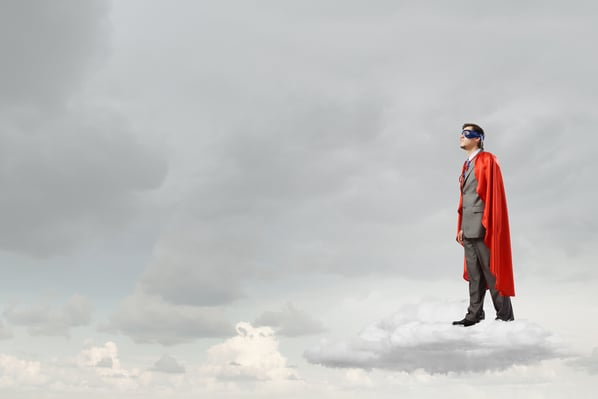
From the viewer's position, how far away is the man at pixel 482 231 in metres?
15.5

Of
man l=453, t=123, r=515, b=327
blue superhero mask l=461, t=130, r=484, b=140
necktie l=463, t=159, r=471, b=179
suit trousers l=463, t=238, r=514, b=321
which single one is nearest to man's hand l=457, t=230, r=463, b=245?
man l=453, t=123, r=515, b=327

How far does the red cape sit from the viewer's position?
50.6 ft

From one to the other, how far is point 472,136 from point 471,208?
166cm

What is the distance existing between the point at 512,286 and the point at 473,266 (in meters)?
1.00

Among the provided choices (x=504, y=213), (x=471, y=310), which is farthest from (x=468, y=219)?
(x=471, y=310)

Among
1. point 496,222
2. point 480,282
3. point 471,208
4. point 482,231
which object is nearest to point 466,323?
point 480,282

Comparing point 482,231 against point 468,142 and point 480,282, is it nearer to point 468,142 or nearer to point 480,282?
point 480,282

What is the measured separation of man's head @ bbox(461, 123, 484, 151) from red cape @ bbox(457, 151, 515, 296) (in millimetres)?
469

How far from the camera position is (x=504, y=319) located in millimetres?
15766

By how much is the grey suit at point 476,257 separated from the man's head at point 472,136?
399 millimetres

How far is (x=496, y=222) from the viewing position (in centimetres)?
1544

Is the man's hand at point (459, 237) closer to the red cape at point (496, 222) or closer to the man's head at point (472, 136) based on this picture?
the red cape at point (496, 222)

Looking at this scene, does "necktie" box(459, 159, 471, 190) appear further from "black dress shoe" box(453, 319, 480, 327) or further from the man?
"black dress shoe" box(453, 319, 480, 327)

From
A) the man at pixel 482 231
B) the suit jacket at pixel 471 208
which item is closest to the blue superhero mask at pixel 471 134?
the man at pixel 482 231
